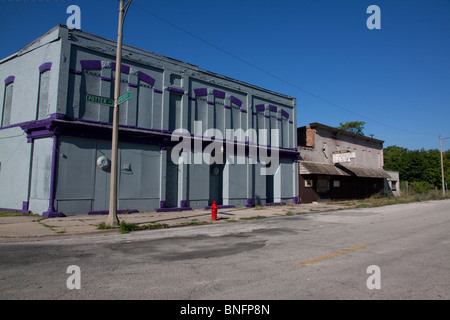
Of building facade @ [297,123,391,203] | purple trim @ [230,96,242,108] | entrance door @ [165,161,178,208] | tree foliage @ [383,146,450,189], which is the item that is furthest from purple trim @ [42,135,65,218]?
tree foliage @ [383,146,450,189]

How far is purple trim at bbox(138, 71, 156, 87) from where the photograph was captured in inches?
672

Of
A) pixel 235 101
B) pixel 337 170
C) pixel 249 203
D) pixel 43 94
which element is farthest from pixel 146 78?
pixel 337 170

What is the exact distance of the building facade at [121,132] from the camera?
1438cm

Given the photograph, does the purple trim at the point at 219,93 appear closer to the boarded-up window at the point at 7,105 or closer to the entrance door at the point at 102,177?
the entrance door at the point at 102,177

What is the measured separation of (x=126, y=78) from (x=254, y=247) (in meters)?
12.6

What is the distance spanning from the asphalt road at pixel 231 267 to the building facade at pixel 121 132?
620 centimetres

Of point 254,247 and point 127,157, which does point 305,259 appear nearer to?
point 254,247

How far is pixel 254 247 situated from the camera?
8.12m

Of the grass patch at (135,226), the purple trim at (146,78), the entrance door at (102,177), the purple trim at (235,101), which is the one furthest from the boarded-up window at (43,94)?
the purple trim at (235,101)

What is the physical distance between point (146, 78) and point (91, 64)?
3.02m

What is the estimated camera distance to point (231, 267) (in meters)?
6.00

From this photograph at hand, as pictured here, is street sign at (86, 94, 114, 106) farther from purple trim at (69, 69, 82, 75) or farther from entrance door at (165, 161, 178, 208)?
entrance door at (165, 161, 178, 208)

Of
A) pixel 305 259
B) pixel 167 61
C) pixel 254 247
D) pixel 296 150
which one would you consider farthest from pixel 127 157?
pixel 296 150

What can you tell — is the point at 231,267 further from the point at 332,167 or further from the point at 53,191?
the point at 332,167
